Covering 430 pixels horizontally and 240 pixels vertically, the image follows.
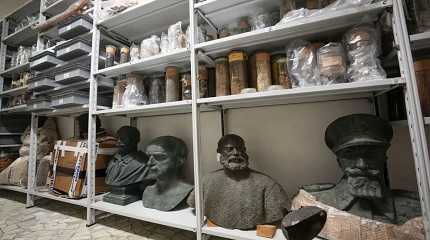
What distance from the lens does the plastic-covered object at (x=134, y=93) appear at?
129 cm

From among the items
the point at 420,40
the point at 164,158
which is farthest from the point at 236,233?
the point at 420,40

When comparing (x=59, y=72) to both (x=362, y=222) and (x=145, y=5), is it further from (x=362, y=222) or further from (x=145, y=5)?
(x=362, y=222)

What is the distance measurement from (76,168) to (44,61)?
97 centimetres

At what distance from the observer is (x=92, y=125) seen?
1.35m

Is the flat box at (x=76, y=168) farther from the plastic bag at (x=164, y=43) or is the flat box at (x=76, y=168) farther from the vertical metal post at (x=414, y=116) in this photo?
the vertical metal post at (x=414, y=116)

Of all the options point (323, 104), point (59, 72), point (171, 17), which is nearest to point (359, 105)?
point (323, 104)

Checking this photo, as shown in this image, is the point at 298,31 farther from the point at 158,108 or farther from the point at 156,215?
the point at 156,215

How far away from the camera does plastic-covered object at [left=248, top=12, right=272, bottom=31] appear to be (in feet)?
3.35

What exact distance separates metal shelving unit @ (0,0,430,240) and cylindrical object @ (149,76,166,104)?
0.11 meters

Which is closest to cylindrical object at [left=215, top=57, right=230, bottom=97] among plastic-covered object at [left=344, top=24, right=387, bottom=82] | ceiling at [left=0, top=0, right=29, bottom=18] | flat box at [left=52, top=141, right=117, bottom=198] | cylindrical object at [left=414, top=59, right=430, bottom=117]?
plastic-covered object at [left=344, top=24, right=387, bottom=82]

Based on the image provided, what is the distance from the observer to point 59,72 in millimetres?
1546

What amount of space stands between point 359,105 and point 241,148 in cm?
67

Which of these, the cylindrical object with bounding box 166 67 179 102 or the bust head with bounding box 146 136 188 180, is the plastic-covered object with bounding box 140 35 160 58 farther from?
the bust head with bounding box 146 136 188 180

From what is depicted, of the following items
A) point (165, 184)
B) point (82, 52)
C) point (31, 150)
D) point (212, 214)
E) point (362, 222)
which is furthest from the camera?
point (31, 150)
